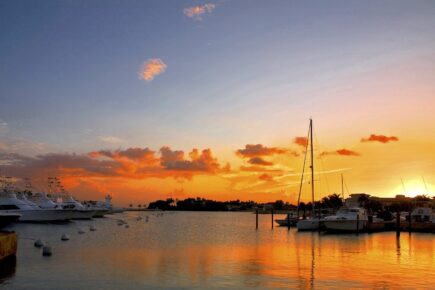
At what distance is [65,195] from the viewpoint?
165 meters

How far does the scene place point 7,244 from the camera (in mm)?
33250

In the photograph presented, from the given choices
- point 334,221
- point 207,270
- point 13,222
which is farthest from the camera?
point 13,222

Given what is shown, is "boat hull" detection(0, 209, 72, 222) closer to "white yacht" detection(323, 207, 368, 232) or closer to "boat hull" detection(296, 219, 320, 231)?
"boat hull" detection(296, 219, 320, 231)

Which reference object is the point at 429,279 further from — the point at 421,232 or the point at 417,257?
the point at 421,232

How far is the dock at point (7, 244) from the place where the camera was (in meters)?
31.9

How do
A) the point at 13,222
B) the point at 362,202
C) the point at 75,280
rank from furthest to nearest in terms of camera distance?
1. the point at 362,202
2. the point at 13,222
3. the point at 75,280

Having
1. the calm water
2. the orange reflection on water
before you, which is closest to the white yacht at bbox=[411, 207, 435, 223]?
the orange reflection on water

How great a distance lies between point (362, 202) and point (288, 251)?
119 m

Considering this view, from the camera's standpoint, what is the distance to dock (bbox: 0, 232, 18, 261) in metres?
31.9

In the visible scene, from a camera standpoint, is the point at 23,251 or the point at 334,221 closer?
the point at 23,251

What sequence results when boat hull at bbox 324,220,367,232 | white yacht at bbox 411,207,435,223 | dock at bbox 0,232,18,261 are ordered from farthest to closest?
white yacht at bbox 411,207,435,223
boat hull at bbox 324,220,367,232
dock at bbox 0,232,18,261

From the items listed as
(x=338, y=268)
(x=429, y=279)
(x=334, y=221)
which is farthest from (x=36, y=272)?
(x=334, y=221)

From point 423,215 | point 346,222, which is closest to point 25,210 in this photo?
point 346,222

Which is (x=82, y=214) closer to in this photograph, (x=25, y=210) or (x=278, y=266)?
(x=25, y=210)
